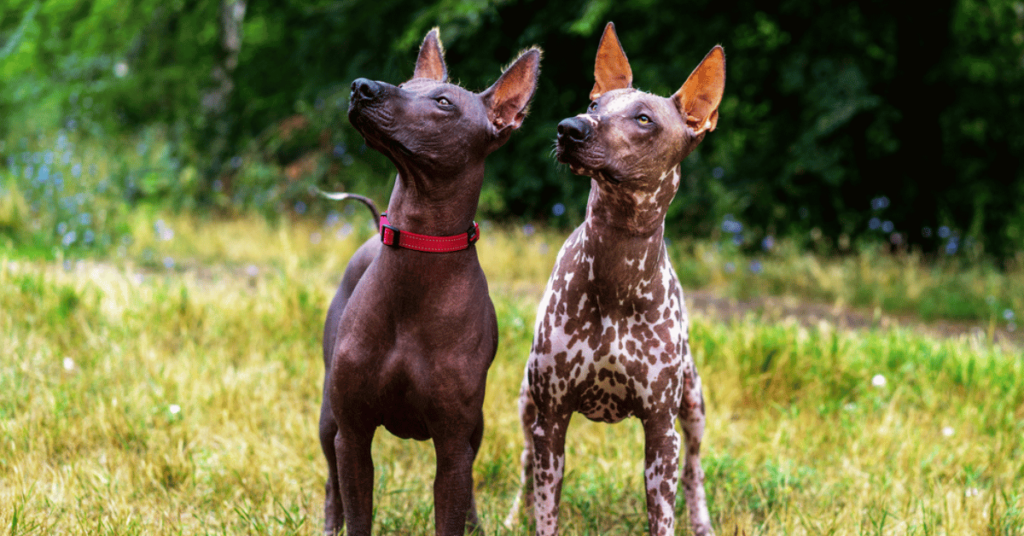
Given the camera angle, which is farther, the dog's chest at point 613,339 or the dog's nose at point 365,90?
the dog's chest at point 613,339

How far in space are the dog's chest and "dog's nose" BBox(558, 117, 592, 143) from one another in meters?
0.45

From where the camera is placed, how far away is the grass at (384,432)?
296cm

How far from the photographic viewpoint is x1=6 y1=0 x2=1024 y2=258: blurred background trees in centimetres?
755

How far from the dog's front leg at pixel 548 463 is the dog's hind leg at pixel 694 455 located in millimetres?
553

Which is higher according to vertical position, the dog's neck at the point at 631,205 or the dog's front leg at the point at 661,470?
the dog's neck at the point at 631,205

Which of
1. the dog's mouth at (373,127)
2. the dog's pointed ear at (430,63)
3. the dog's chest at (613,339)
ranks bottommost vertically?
the dog's chest at (613,339)

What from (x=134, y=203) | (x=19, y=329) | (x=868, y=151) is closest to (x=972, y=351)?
(x=868, y=151)

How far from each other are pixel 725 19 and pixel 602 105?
6343 mm

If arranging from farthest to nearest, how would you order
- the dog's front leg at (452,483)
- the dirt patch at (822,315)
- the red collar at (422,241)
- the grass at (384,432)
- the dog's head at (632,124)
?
the dirt patch at (822,315)
the grass at (384,432)
the dog's front leg at (452,483)
the red collar at (422,241)
the dog's head at (632,124)

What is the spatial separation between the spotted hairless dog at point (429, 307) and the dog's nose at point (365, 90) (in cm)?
8

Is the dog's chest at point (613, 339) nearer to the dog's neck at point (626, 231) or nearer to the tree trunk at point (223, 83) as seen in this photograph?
the dog's neck at point (626, 231)

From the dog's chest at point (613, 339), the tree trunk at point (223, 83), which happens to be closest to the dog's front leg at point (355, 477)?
the dog's chest at point (613, 339)

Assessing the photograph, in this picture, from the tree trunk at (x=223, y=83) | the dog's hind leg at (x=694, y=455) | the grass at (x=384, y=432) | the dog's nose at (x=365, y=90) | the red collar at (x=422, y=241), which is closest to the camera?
the dog's nose at (x=365, y=90)

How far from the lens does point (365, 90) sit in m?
1.98
